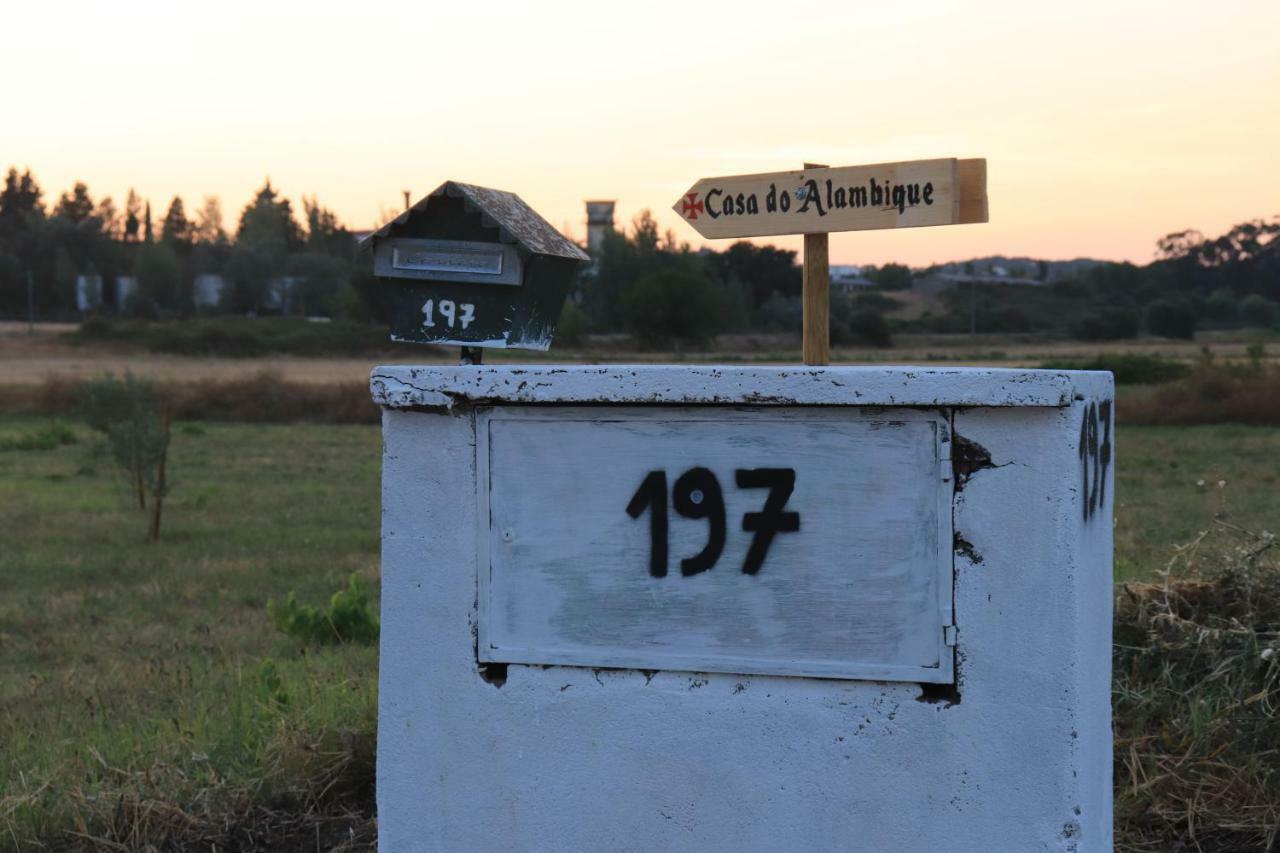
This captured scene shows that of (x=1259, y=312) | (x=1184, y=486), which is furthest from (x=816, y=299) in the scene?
(x=1259, y=312)

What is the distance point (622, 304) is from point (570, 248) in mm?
39122

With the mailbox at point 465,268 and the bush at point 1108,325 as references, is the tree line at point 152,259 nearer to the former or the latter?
the bush at point 1108,325

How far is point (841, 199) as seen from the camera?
3.68 meters

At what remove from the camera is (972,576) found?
2.66 metres

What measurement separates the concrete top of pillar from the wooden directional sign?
2.57ft

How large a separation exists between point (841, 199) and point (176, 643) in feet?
18.8

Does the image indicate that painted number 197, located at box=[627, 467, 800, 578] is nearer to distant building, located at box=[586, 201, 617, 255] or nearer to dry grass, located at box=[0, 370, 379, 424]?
dry grass, located at box=[0, 370, 379, 424]

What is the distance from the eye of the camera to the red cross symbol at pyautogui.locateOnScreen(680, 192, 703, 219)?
3885 millimetres

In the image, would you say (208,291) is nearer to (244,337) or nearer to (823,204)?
→ (244,337)

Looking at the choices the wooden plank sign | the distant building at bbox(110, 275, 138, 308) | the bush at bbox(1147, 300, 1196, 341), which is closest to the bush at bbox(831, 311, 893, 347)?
the bush at bbox(1147, 300, 1196, 341)

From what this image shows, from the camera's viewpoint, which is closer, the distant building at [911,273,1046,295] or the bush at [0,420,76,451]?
the bush at [0,420,76,451]

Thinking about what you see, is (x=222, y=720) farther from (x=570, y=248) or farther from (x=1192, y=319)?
(x=1192, y=319)

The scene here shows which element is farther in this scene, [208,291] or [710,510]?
[208,291]

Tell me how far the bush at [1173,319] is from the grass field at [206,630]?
999 inches
